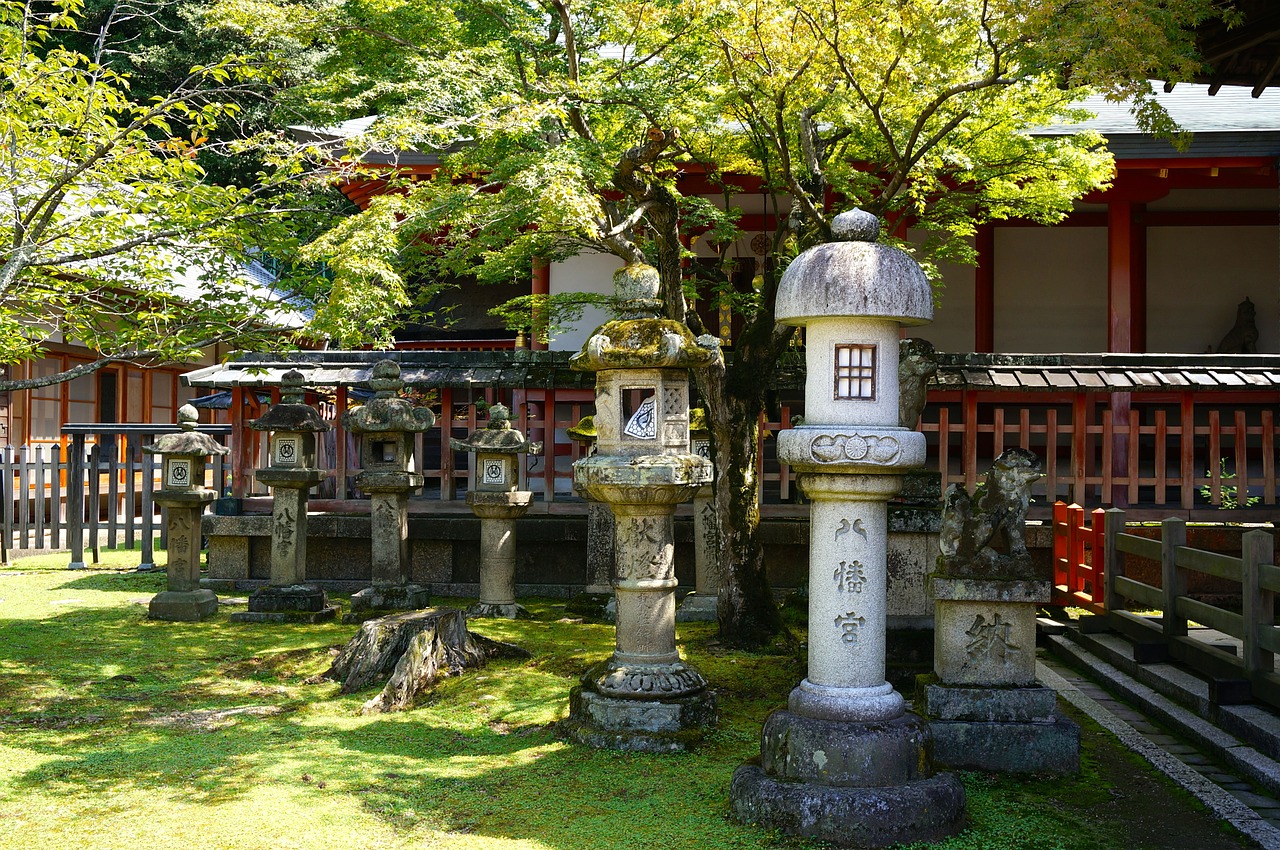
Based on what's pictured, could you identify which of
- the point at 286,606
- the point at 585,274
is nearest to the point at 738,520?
the point at 286,606

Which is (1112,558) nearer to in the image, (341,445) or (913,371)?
(913,371)

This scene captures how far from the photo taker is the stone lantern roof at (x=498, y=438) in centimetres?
944

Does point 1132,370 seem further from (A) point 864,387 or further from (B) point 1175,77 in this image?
(A) point 864,387

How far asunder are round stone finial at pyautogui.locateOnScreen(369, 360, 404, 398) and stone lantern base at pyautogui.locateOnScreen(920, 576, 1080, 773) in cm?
585

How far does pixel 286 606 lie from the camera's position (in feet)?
31.4

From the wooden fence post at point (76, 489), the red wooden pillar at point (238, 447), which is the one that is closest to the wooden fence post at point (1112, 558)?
the red wooden pillar at point (238, 447)

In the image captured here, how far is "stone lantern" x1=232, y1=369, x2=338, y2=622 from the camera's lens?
9602mm

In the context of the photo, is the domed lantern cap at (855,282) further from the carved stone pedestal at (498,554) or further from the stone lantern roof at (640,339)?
the carved stone pedestal at (498,554)

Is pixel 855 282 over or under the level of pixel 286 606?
over

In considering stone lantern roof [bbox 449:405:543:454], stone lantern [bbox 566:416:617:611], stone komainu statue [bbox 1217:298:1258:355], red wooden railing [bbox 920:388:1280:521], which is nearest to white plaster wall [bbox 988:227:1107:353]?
stone komainu statue [bbox 1217:298:1258:355]

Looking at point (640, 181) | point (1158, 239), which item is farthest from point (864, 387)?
point (1158, 239)

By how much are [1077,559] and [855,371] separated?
17.9 feet

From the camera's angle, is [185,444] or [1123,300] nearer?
[185,444]

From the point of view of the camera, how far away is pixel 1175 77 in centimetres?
646
